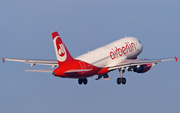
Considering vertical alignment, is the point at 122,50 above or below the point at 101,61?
above

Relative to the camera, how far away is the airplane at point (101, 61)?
80375mm

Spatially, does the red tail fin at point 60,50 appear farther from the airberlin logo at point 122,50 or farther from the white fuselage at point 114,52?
the airberlin logo at point 122,50

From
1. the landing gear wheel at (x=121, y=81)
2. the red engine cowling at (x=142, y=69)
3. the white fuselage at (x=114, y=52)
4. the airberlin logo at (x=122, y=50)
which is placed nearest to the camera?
the white fuselage at (x=114, y=52)

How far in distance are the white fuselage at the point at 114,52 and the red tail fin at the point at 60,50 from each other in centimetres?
475

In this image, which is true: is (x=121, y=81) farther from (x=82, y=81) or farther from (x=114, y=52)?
(x=82, y=81)

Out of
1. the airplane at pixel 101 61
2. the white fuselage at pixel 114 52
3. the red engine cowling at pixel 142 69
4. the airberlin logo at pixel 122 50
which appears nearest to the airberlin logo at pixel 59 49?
the airplane at pixel 101 61

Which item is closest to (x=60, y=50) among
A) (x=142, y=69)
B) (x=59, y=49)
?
(x=59, y=49)

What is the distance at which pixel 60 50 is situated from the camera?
8012 cm

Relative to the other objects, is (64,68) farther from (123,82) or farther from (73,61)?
(123,82)

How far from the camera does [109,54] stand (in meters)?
→ 91.2

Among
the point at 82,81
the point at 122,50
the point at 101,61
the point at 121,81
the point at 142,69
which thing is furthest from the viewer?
the point at 122,50

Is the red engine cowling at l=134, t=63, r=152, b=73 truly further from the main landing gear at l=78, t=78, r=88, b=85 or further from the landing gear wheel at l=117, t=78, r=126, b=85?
the main landing gear at l=78, t=78, r=88, b=85

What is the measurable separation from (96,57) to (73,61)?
6.22 m

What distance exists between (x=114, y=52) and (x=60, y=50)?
1542cm
